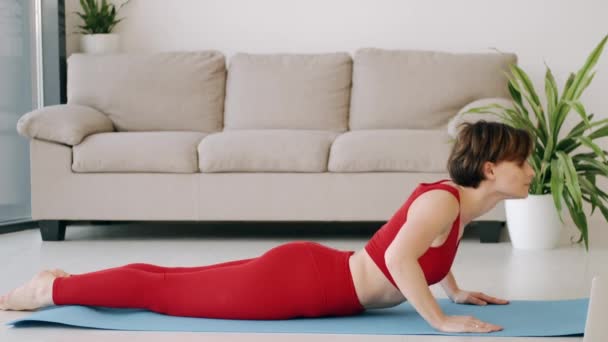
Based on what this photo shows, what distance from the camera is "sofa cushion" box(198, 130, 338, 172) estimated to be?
14.6 ft

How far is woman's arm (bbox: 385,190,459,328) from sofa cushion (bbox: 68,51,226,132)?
116 inches

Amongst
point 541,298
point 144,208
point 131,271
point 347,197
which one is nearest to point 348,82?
point 347,197

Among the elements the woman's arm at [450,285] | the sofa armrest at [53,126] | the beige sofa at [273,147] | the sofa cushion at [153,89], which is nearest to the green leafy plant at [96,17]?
the sofa cushion at [153,89]

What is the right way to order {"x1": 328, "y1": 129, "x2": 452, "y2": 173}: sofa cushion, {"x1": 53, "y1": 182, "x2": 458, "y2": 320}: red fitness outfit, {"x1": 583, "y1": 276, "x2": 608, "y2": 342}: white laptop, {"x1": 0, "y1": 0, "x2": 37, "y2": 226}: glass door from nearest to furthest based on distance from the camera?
1. {"x1": 583, "y1": 276, "x2": 608, "y2": 342}: white laptop
2. {"x1": 53, "y1": 182, "x2": 458, "y2": 320}: red fitness outfit
3. {"x1": 328, "y1": 129, "x2": 452, "y2": 173}: sofa cushion
4. {"x1": 0, "y1": 0, "x2": 37, "y2": 226}: glass door

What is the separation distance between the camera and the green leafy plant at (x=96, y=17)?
5.56m

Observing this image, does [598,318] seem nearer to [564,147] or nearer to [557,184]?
[557,184]

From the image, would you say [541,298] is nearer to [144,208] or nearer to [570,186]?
[570,186]

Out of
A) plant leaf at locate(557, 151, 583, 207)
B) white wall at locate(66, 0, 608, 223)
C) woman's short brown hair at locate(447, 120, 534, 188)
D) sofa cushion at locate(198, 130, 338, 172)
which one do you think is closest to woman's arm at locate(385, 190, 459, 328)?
woman's short brown hair at locate(447, 120, 534, 188)

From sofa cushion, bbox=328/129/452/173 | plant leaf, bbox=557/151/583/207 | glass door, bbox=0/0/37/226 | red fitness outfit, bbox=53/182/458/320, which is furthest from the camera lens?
glass door, bbox=0/0/37/226

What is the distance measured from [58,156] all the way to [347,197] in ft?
4.65

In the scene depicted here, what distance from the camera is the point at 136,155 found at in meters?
4.53

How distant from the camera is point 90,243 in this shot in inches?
180

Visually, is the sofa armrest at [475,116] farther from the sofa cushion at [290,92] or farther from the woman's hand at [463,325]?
the woman's hand at [463,325]

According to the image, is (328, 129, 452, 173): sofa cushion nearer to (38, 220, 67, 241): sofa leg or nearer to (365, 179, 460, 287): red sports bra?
(38, 220, 67, 241): sofa leg
